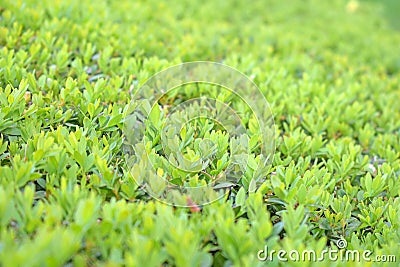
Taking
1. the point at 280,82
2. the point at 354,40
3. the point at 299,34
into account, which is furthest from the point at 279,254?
the point at 354,40

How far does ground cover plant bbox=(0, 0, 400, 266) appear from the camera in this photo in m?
1.60

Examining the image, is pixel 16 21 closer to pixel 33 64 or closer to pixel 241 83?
pixel 33 64

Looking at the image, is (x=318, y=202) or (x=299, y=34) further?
(x=299, y=34)

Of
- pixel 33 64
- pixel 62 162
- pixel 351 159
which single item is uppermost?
pixel 33 64

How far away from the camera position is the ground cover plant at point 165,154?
1.60 meters

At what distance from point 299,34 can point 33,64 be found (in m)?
3.50

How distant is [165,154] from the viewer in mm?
2236

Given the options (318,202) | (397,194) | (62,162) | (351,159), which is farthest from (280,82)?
(62,162)

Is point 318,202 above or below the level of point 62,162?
below

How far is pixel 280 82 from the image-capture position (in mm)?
3547

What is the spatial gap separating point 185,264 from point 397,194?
1.52 metres

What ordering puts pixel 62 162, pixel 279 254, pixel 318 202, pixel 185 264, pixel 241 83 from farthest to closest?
pixel 241 83
pixel 318 202
pixel 62 162
pixel 279 254
pixel 185 264

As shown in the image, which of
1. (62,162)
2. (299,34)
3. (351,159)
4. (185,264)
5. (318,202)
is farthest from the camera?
(299,34)

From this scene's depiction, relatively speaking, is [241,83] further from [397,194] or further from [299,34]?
[299,34]
